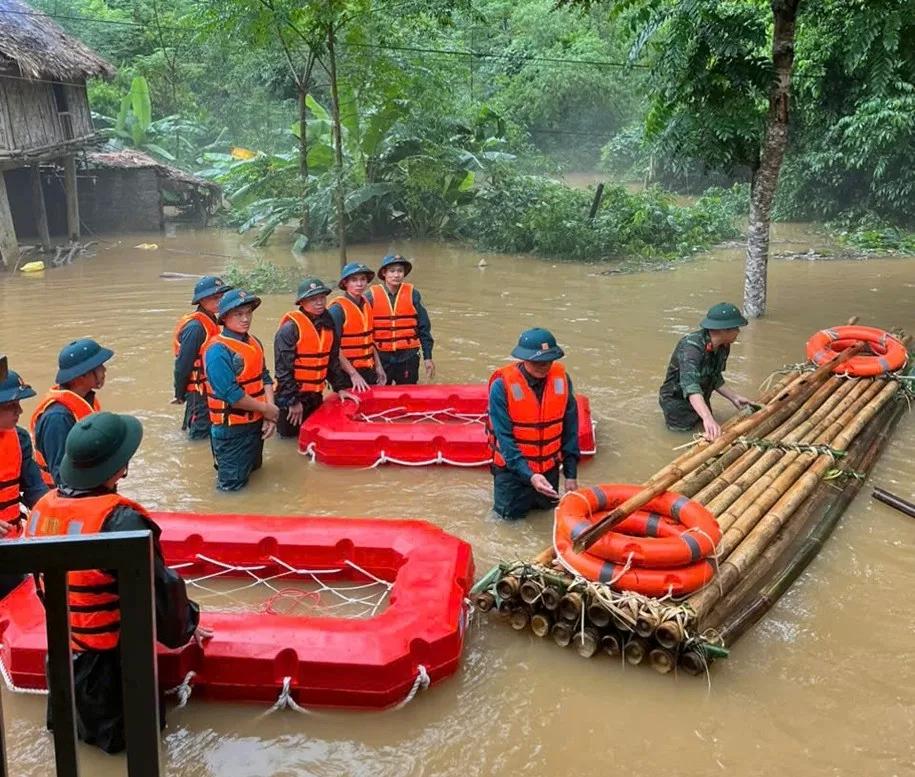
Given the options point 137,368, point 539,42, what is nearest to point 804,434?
point 137,368

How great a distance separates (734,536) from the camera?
4.82 metres

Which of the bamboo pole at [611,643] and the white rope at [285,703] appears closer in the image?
the white rope at [285,703]

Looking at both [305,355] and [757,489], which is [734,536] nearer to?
[757,489]

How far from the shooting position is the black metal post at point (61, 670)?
5.26 feet

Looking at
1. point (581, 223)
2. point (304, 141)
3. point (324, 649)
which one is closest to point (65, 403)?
point (324, 649)

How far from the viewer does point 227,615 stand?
14.2 feet

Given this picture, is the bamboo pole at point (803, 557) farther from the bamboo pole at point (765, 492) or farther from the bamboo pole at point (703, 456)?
the bamboo pole at point (703, 456)

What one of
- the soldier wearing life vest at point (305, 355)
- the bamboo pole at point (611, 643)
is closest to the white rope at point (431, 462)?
the soldier wearing life vest at point (305, 355)

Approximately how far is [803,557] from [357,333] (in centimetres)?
Result: 423

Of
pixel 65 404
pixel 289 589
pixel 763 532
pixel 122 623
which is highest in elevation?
pixel 122 623

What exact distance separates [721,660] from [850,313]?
887 cm

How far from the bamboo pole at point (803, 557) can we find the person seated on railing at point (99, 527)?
2.70 m

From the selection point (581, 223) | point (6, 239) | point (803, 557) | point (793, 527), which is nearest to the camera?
point (803, 557)

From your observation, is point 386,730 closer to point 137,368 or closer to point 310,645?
point 310,645
